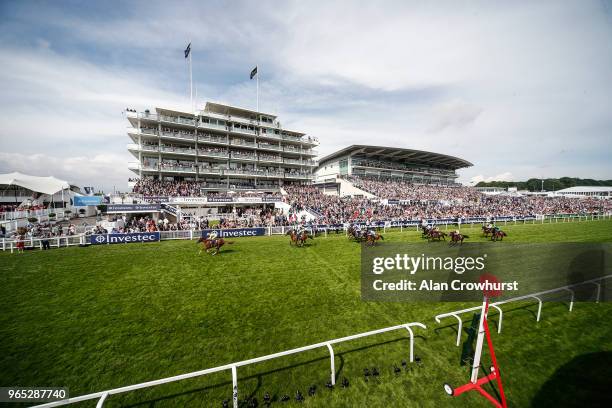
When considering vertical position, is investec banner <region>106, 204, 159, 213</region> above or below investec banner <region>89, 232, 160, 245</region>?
above

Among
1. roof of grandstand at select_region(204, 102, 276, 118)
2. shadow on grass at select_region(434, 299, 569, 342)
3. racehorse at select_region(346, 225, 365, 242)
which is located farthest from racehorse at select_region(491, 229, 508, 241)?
roof of grandstand at select_region(204, 102, 276, 118)

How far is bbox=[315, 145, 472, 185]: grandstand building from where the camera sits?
55.4 metres

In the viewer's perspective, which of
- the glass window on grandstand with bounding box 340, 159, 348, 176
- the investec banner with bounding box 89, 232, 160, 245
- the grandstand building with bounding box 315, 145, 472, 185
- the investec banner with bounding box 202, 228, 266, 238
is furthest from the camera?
the glass window on grandstand with bounding box 340, 159, 348, 176

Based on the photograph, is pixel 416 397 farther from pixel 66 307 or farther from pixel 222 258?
pixel 222 258

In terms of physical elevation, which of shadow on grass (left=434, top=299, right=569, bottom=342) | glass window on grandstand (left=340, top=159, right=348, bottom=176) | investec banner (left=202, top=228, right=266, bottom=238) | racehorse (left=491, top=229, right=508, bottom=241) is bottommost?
shadow on grass (left=434, top=299, right=569, bottom=342)

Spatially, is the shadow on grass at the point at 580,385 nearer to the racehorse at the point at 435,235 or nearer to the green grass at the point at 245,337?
the green grass at the point at 245,337

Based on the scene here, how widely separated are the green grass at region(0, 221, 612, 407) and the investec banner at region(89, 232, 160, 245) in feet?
25.2

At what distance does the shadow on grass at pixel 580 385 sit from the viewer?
3963mm

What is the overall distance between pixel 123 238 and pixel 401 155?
5849cm

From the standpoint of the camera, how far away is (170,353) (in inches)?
206

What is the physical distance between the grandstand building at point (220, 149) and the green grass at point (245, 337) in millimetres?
30275

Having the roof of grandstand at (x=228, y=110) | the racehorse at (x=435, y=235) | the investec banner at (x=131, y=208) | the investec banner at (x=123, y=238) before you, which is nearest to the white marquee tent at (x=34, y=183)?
the investec banner at (x=131, y=208)

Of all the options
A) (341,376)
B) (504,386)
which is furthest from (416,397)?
(504,386)

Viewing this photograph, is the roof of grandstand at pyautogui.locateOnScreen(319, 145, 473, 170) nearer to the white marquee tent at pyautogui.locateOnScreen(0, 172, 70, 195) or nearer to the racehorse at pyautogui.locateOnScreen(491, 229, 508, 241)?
the racehorse at pyautogui.locateOnScreen(491, 229, 508, 241)
